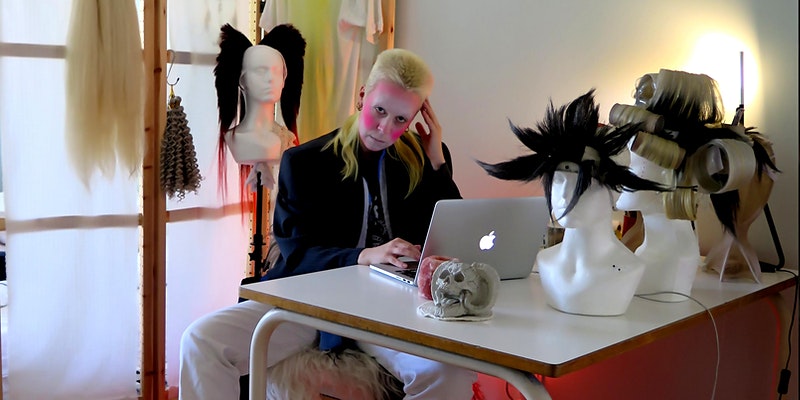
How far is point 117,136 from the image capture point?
2.09 m

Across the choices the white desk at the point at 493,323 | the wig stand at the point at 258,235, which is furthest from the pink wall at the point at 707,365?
the wig stand at the point at 258,235

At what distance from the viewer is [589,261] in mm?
1357

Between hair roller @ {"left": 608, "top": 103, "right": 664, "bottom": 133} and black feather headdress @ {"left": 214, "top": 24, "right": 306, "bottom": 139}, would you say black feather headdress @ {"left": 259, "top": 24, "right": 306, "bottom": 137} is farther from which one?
hair roller @ {"left": 608, "top": 103, "right": 664, "bottom": 133}

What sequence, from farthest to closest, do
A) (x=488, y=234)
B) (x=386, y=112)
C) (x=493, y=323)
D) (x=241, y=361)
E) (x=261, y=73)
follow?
1. (x=261, y=73)
2. (x=386, y=112)
3. (x=241, y=361)
4. (x=488, y=234)
5. (x=493, y=323)

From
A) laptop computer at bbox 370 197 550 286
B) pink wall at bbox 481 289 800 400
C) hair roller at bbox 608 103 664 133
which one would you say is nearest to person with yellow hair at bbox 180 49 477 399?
laptop computer at bbox 370 197 550 286

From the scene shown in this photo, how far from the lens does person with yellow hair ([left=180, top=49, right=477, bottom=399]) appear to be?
1.74 metres

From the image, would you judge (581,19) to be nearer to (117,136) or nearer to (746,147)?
(746,147)

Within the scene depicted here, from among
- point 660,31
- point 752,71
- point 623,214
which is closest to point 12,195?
point 623,214

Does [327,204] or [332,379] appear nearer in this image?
[332,379]

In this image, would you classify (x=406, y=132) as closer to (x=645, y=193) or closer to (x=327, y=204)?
(x=327, y=204)

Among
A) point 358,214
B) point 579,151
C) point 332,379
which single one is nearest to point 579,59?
point 358,214

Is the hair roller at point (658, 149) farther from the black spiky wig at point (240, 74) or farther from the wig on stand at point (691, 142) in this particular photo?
the black spiky wig at point (240, 74)

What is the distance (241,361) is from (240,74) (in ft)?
2.95

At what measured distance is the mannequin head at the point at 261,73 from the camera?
228 cm
